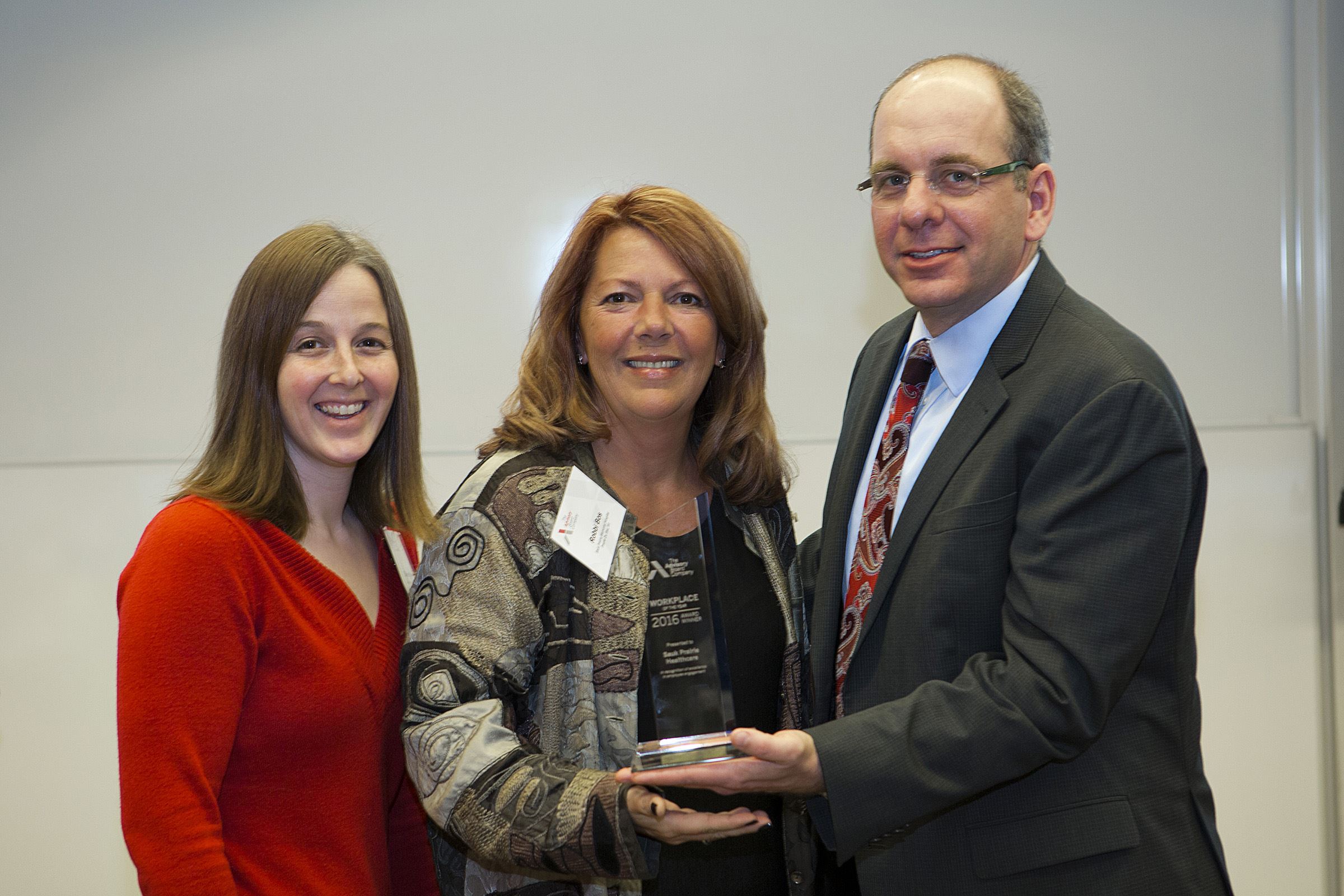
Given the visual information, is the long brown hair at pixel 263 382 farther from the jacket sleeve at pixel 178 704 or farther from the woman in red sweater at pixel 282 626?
the jacket sleeve at pixel 178 704

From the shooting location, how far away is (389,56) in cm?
339

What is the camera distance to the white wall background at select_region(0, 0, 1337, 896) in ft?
11.2

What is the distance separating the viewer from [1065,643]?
1.54 m

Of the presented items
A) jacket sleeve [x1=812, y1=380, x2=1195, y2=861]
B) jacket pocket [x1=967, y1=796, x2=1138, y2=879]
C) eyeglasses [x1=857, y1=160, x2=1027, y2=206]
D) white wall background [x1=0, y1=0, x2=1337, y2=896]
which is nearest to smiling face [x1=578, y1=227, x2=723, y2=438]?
eyeglasses [x1=857, y1=160, x2=1027, y2=206]

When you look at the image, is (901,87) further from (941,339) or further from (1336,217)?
(1336,217)

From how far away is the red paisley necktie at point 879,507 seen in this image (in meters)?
1.79

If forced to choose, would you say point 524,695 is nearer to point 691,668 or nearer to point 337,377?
point 691,668

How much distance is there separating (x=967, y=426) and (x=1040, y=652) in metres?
0.37

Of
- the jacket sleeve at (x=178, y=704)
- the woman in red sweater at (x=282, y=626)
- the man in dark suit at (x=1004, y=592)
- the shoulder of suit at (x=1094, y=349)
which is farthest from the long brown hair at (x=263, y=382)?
the shoulder of suit at (x=1094, y=349)

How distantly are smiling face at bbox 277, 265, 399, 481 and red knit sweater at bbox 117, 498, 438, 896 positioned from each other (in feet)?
0.61

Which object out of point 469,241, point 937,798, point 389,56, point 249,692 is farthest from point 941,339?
point 389,56

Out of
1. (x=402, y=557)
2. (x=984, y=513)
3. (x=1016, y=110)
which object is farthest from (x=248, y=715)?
(x=1016, y=110)

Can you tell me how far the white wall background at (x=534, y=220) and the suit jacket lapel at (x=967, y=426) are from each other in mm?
1756

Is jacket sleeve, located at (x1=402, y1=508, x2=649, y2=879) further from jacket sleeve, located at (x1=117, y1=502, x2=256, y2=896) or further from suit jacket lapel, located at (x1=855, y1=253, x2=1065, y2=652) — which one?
suit jacket lapel, located at (x1=855, y1=253, x2=1065, y2=652)
